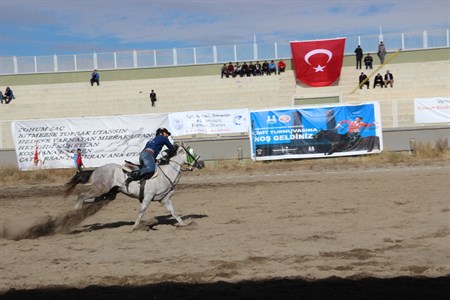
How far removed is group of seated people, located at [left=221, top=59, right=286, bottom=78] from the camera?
44781mm

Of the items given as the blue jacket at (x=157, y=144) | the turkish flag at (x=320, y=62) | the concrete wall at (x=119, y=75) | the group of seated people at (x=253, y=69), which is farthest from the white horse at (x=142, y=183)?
the concrete wall at (x=119, y=75)

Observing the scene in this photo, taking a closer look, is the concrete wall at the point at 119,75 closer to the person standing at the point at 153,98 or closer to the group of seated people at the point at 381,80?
the person standing at the point at 153,98

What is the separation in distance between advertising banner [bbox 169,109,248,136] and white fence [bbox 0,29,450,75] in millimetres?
16952

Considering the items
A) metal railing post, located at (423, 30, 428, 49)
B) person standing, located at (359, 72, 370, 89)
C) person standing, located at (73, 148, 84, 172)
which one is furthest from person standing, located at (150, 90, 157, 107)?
metal railing post, located at (423, 30, 428, 49)

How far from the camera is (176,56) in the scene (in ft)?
157

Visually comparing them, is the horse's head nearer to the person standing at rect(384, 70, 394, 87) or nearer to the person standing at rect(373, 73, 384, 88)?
the person standing at rect(373, 73, 384, 88)

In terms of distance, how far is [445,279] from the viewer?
312 inches

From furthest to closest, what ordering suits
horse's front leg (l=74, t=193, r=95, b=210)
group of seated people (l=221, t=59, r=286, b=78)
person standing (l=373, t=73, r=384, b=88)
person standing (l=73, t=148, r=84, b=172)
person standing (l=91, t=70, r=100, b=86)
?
1. person standing (l=91, t=70, r=100, b=86)
2. group of seated people (l=221, t=59, r=286, b=78)
3. person standing (l=373, t=73, r=384, b=88)
4. person standing (l=73, t=148, r=84, b=172)
5. horse's front leg (l=74, t=193, r=95, b=210)

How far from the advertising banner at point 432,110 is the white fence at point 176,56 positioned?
1466 centimetres

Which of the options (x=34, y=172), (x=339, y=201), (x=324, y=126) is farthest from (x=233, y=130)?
(x=339, y=201)

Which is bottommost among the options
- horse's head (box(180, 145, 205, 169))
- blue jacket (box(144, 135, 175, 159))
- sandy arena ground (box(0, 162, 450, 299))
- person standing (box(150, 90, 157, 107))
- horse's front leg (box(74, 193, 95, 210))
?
sandy arena ground (box(0, 162, 450, 299))

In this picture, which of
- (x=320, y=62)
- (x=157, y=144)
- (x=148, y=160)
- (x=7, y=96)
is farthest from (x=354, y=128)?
(x=7, y=96)

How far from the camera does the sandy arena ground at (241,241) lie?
884 cm

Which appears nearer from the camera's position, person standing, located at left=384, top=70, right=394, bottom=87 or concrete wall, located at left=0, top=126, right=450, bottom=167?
concrete wall, located at left=0, top=126, right=450, bottom=167
